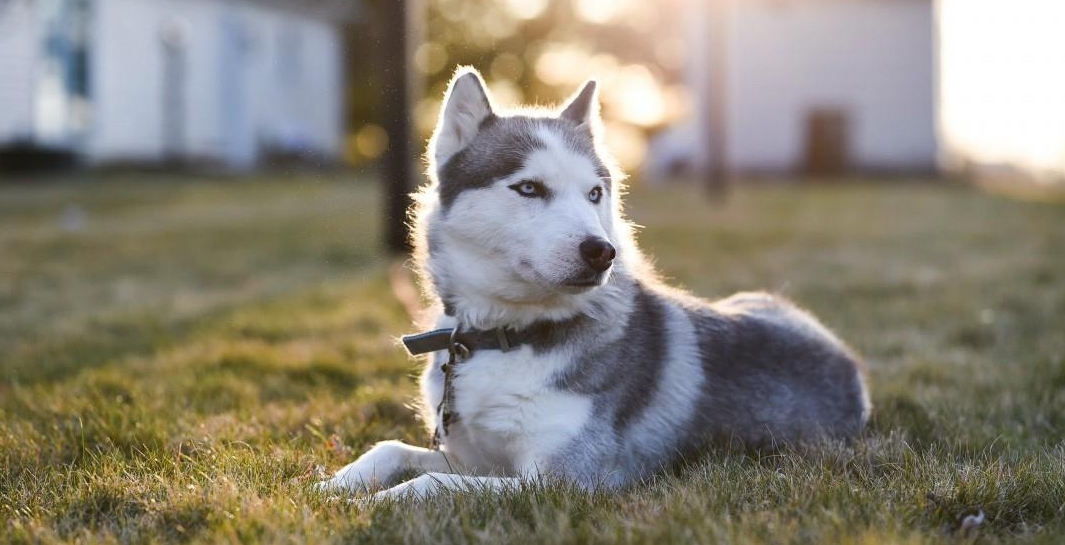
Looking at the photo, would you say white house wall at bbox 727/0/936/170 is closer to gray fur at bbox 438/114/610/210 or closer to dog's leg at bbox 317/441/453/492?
gray fur at bbox 438/114/610/210

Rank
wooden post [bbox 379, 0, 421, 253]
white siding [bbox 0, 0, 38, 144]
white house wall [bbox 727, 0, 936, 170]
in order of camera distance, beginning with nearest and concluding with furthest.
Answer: wooden post [bbox 379, 0, 421, 253]
white siding [bbox 0, 0, 38, 144]
white house wall [bbox 727, 0, 936, 170]

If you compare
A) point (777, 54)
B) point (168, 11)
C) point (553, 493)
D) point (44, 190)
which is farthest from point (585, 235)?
point (777, 54)

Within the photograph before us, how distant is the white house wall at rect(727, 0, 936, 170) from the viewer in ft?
107

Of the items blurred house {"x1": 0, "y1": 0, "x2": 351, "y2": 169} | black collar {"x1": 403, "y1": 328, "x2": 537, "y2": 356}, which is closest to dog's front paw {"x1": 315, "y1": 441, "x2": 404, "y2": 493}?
black collar {"x1": 403, "y1": 328, "x2": 537, "y2": 356}

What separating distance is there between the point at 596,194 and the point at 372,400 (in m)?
1.76

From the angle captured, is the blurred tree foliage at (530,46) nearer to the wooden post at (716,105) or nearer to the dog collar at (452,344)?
the wooden post at (716,105)

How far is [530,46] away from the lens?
146ft

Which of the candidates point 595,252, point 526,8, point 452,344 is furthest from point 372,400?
point 526,8

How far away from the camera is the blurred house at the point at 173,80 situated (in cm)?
2414

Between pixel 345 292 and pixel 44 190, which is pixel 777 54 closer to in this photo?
pixel 44 190

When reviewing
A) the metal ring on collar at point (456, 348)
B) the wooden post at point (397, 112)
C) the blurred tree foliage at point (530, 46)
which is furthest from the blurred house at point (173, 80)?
the metal ring on collar at point (456, 348)

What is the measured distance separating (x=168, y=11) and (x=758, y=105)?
19.0 metres

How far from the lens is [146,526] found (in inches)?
114

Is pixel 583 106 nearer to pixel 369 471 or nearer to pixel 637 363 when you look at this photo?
pixel 637 363
